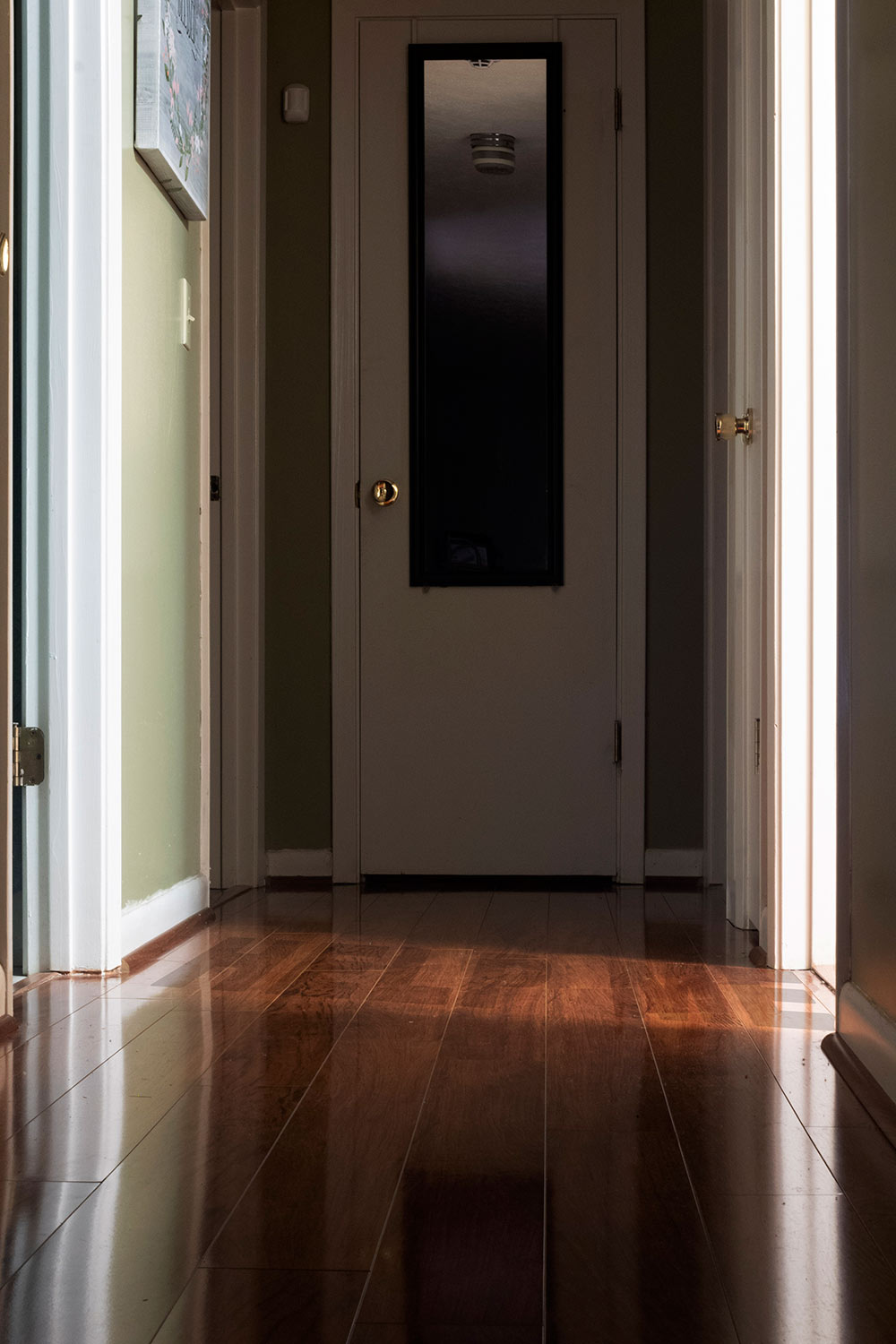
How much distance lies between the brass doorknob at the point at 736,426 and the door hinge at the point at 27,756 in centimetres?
134

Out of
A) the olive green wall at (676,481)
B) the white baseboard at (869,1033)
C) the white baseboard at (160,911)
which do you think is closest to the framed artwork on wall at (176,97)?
the olive green wall at (676,481)

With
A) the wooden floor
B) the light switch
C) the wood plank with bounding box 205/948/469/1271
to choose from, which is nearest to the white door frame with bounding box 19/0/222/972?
the wooden floor

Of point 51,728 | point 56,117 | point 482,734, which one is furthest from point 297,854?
point 56,117

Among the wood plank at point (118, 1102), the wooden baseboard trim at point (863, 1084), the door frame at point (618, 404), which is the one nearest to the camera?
the wood plank at point (118, 1102)

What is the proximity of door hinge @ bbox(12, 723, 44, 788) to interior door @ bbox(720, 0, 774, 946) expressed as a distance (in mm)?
1220

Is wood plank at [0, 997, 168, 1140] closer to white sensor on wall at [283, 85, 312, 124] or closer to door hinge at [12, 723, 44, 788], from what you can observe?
door hinge at [12, 723, 44, 788]

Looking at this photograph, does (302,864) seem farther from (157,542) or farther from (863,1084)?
(863,1084)

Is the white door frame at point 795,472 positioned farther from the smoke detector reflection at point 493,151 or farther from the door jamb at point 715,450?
the smoke detector reflection at point 493,151

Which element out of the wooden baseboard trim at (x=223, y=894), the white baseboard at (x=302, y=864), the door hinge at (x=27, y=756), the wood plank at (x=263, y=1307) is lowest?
the wooden baseboard trim at (x=223, y=894)

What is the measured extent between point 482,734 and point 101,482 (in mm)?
1421

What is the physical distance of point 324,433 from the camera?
338 cm

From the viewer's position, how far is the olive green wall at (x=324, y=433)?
3.32m

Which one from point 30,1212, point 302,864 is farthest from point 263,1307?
point 302,864

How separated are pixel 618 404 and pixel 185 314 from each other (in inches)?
46.3
